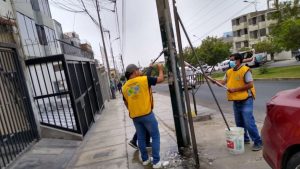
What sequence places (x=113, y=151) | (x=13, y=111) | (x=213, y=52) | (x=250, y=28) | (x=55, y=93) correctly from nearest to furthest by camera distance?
(x=113, y=151) → (x=13, y=111) → (x=55, y=93) → (x=213, y=52) → (x=250, y=28)

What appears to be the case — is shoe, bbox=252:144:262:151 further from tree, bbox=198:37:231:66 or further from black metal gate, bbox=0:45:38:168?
tree, bbox=198:37:231:66

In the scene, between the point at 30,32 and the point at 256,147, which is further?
the point at 30,32

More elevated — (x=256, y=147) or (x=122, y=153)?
(x=256, y=147)

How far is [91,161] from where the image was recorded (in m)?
6.15

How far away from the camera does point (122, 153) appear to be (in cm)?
633

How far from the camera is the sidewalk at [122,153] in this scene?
192 inches

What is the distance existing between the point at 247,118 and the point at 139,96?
6.15 ft

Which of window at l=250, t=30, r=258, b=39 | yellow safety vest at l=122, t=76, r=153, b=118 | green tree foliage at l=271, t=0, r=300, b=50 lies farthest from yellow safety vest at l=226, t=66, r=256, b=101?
window at l=250, t=30, r=258, b=39

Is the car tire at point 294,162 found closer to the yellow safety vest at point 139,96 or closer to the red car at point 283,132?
the red car at point 283,132

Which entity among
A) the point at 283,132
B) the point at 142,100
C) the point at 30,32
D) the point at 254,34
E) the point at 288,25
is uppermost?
the point at 30,32

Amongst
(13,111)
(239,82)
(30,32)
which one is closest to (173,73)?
(239,82)

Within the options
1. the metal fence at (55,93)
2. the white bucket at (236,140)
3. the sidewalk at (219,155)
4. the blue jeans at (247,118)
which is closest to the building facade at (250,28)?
the metal fence at (55,93)

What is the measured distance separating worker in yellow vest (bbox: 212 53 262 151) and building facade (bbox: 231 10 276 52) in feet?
180

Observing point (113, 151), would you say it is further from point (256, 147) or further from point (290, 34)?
point (290, 34)
